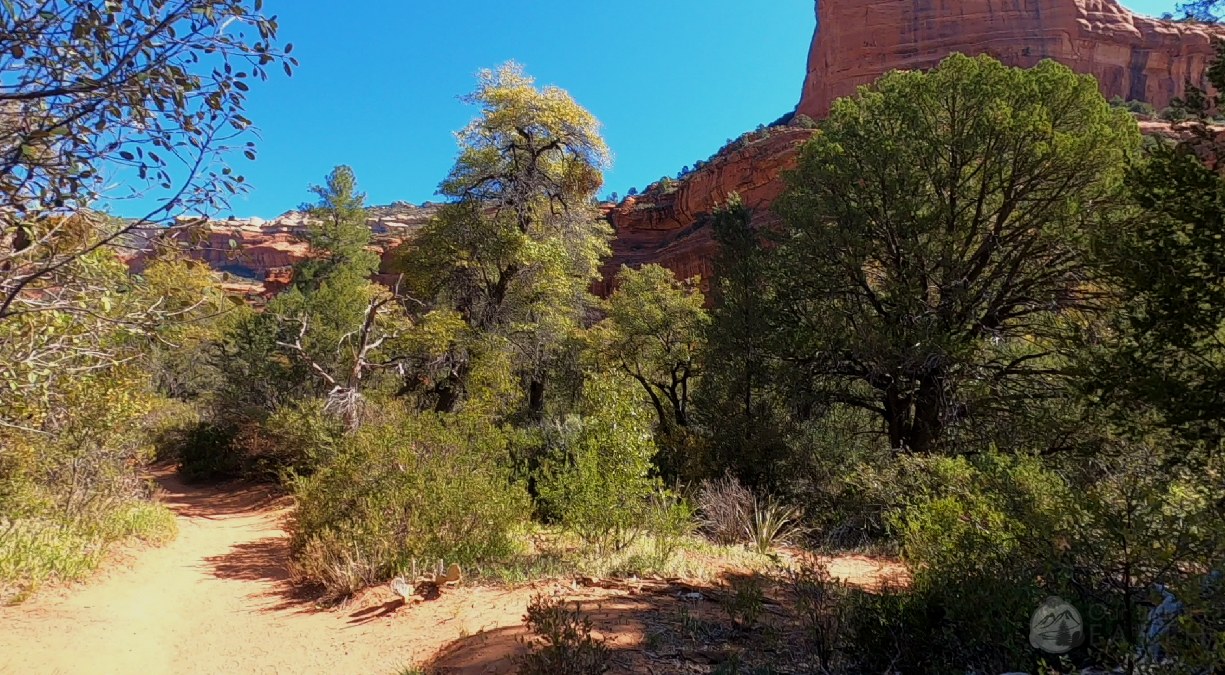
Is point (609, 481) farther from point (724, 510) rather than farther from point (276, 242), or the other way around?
point (276, 242)

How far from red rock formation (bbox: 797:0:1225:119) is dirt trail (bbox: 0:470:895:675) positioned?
67.3 metres

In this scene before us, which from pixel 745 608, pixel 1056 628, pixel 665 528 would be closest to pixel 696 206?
pixel 665 528

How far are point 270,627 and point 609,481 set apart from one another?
3.59 meters

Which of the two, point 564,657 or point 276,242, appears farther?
point 276,242

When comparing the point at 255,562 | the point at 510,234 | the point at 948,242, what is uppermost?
the point at 510,234

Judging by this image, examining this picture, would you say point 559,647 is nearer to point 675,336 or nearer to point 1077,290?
point 1077,290

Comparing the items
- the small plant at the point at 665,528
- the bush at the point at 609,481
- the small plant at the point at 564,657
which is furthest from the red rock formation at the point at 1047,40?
the small plant at the point at 564,657

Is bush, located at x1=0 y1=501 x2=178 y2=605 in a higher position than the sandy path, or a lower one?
higher

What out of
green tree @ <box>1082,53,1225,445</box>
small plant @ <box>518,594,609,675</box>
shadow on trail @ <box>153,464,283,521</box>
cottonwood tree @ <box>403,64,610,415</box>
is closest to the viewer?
small plant @ <box>518,594,609,675</box>

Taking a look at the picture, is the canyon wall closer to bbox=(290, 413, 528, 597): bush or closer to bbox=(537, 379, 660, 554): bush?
bbox=(290, 413, 528, 597): bush

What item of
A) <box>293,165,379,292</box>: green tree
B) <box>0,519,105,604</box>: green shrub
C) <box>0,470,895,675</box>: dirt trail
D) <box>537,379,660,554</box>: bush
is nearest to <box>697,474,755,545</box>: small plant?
<box>0,470,895,675</box>: dirt trail

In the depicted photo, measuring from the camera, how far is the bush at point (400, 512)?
6.43 metres

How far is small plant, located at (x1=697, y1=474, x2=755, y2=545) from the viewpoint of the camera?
9.15m

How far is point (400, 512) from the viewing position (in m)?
6.68
